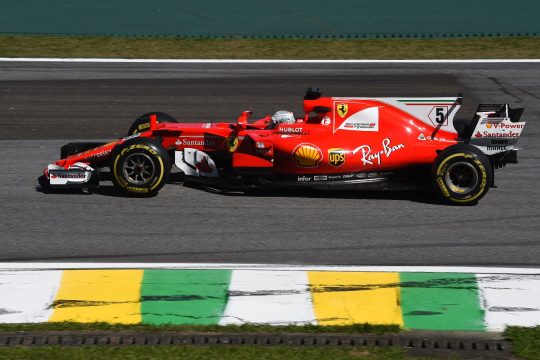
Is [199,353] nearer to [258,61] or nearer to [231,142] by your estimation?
[231,142]

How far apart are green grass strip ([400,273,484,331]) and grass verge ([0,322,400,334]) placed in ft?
1.26

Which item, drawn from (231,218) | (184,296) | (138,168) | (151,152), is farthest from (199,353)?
(138,168)

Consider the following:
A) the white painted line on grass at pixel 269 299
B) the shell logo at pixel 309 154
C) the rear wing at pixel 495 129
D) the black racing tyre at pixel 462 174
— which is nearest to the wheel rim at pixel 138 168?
the shell logo at pixel 309 154

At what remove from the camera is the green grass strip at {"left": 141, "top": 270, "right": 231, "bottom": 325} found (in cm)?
817

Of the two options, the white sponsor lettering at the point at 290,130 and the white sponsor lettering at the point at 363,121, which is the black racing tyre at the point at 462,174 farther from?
the white sponsor lettering at the point at 290,130

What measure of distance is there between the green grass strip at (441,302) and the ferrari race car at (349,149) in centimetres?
243

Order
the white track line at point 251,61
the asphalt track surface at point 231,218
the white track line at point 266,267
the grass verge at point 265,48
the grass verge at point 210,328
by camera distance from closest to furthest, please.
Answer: the grass verge at point 210,328 < the white track line at point 266,267 < the asphalt track surface at point 231,218 < the white track line at point 251,61 < the grass verge at point 265,48

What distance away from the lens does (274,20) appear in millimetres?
22500

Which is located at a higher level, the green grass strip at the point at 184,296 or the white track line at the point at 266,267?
the white track line at the point at 266,267

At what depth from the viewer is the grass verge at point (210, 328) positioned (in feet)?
25.5

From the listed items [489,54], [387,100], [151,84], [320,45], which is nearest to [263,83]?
[151,84]

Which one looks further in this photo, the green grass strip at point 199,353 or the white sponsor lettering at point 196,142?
the white sponsor lettering at point 196,142

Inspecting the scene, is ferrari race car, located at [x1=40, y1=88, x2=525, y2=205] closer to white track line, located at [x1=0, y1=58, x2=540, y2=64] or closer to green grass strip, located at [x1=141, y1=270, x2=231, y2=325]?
green grass strip, located at [x1=141, y1=270, x2=231, y2=325]

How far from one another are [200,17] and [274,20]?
5.33ft
